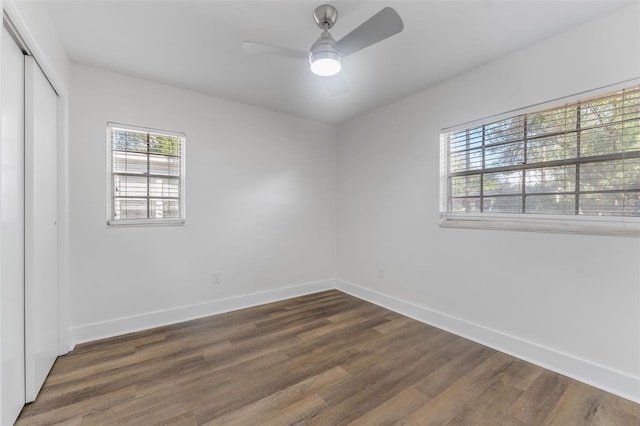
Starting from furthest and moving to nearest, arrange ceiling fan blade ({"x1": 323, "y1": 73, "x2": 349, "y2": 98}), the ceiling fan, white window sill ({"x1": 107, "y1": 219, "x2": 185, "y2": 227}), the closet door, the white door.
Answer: white window sill ({"x1": 107, "y1": 219, "x2": 185, "y2": 227}) → ceiling fan blade ({"x1": 323, "y1": 73, "x2": 349, "y2": 98}) → the closet door → the ceiling fan → the white door

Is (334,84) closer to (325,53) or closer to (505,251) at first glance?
(325,53)

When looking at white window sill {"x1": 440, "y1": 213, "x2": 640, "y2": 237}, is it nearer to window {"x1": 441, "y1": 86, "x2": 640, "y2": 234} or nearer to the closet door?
window {"x1": 441, "y1": 86, "x2": 640, "y2": 234}

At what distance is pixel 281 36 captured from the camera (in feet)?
6.81

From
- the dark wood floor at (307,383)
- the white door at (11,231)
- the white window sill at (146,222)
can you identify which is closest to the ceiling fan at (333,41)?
the white door at (11,231)

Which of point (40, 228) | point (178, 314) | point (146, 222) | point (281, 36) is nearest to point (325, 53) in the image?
point (281, 36)

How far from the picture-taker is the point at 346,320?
2986mm

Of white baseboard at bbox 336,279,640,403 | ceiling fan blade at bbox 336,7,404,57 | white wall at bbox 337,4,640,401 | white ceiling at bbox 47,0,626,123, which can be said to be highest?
white ceiling at bbox 47,0,626,123

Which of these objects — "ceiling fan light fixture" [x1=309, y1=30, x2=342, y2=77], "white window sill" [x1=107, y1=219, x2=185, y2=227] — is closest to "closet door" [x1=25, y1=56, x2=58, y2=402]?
"white window sill" [x1=107, y1=219, x2=185, y2=227]

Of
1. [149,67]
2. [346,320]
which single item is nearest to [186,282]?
[346,320]

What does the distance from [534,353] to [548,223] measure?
3.43 feet

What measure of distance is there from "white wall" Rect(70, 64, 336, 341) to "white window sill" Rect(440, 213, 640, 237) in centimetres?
199

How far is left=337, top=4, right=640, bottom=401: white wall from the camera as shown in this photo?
6.01ft

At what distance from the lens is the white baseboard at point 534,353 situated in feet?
5.90

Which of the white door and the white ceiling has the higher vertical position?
the white ceiling
